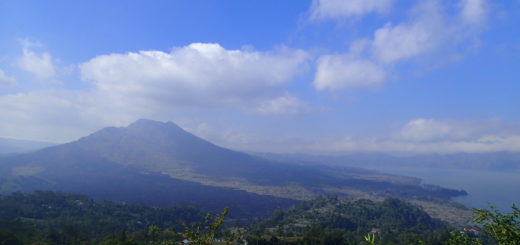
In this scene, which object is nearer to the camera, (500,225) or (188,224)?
(500,225)

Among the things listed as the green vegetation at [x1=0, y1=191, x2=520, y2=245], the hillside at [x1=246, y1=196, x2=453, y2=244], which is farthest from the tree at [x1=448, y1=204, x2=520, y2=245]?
the hillside at [x1=246, y1=196, x2=453, y2=244]

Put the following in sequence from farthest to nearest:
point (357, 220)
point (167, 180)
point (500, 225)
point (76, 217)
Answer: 1. point (167, 180)
2. point (357, 220)
3. point (76, 217)
4. point (500, 225)

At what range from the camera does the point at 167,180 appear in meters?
133

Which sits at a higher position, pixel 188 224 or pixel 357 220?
pixel 357 220

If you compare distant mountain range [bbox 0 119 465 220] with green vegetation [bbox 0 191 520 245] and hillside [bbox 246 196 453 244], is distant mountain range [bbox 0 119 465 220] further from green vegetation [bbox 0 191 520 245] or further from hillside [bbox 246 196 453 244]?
green vegetation [bbox 0 191 520 245]

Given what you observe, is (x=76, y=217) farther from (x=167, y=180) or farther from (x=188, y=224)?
(x=167, y=180)

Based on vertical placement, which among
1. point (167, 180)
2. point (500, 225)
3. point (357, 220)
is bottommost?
point (357, 220)

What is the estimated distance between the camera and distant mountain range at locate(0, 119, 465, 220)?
96375 millimetres

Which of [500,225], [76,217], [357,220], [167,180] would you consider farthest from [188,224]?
[167,180]

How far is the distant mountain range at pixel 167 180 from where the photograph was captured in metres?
96.4

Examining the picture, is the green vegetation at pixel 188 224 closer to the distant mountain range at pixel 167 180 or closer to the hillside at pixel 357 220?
the hillside at pixel 357 220

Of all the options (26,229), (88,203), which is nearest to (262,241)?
(26,229)

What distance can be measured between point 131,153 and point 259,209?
390 feet

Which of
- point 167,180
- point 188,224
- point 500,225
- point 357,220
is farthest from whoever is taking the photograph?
point 167,180
